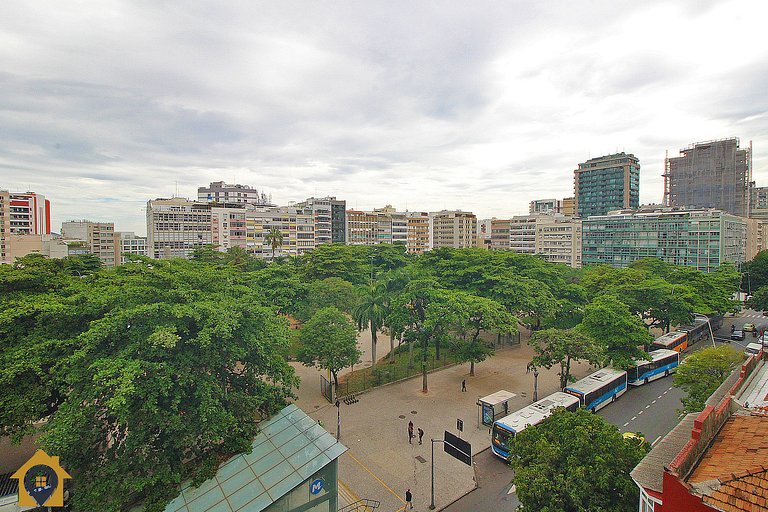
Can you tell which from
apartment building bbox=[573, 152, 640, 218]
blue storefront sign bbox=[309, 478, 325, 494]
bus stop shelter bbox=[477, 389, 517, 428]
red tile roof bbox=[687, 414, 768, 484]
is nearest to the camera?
red tile roof bbox=[687, 414, 768, 484]

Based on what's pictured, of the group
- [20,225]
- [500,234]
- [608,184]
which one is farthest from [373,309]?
[608,184]

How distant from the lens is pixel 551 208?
147 meters

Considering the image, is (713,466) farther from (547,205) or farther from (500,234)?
(547,205)

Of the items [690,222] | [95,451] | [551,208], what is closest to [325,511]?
[95,451]

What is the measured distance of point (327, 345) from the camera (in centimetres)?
2303

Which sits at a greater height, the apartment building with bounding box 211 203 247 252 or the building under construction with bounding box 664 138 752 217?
the building under construction with bounding box 664 138 752 217

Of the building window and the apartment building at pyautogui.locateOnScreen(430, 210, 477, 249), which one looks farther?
the apartment building at pyautogui.locateOnScreen(430, 210, 477, 249)

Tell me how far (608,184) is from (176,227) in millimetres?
119060

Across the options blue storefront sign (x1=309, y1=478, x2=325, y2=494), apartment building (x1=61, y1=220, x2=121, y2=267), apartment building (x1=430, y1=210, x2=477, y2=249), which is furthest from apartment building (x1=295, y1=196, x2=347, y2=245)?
blue storefront sign (x1=309, y1=478, x2=325, y2=494)

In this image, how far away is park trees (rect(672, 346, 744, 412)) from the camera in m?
18.3

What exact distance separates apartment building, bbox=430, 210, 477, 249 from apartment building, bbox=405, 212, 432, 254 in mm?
4640

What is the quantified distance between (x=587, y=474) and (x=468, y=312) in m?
14.6

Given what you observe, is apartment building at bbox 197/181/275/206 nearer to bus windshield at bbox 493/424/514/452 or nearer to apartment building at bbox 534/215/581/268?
apartment building at bbox 534/215/581/268

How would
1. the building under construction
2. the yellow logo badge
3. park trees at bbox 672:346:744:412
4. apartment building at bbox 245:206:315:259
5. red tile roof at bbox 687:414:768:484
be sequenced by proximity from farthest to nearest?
1. the building under construction
2. apartment building at bbox 245:206:315:259
3. park trees at bbox 672:346:744:412
4. the yellow logo badge
5. red tile roof at bbox 687:414:768:484
